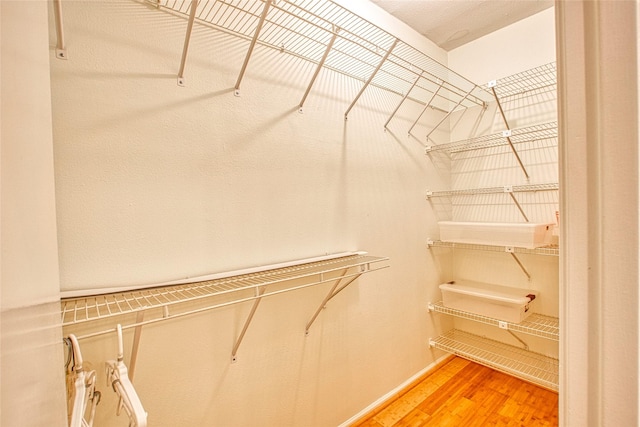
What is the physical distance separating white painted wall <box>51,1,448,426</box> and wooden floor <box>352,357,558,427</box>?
0.14 metres

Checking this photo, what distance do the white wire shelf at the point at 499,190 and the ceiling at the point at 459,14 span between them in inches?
42.6

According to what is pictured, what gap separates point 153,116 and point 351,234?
1029mm

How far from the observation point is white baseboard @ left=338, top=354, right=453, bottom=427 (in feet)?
5.00

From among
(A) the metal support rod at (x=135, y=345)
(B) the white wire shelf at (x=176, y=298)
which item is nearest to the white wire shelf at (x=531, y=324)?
(B) the white wire shelf at (x=176, y=298)

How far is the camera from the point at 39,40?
435 millimetres

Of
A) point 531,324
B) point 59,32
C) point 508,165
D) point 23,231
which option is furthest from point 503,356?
point 59,32

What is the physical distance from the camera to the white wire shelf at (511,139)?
164 cm

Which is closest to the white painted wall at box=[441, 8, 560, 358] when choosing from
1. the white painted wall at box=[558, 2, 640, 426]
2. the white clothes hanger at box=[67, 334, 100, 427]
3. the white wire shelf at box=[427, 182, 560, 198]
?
the white wire shelf at box=[427, 182, 560, 198]

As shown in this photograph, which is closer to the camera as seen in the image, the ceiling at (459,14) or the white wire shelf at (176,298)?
the white wire shelf at (176,298)

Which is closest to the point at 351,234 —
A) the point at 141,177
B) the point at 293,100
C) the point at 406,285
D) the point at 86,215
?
the point at 406,285

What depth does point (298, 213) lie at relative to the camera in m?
1.31

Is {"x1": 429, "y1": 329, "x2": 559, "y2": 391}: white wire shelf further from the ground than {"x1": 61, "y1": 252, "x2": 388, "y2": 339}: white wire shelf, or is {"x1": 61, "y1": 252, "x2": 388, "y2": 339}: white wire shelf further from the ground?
{"x1": 61, "y1": 252, "x2": 388, "y2": 339}: white wire shelf

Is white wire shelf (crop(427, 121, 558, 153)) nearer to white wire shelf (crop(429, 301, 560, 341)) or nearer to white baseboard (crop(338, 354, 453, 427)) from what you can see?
white wire shelf (crop(429, 301, 560, 341))

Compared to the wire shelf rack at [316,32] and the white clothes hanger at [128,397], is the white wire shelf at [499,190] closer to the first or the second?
the wire shelf rack at [316,32]
